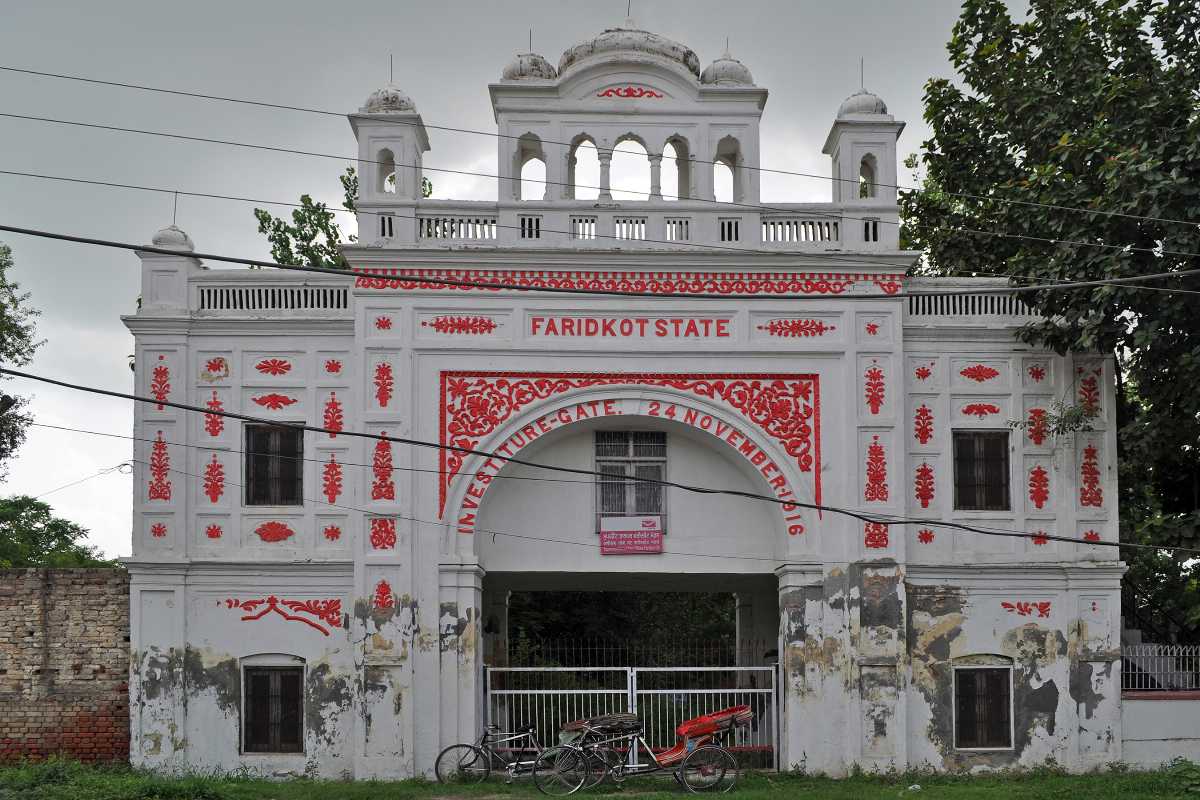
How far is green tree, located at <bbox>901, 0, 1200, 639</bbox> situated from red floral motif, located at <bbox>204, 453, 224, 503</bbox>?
35.1 feet

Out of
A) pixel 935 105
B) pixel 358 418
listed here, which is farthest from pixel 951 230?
pixel 358 418

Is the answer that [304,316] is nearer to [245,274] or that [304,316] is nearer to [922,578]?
[245,274]

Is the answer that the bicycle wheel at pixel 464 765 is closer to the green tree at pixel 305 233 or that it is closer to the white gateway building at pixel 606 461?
the white gateway building at pixel 606 461

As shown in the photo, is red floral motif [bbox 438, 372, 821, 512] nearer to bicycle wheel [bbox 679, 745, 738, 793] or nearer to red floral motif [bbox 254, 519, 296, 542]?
red floral motif [bbox 254, 519, 296, 542]

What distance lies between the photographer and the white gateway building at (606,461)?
1888 cm

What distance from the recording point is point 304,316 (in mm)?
19375

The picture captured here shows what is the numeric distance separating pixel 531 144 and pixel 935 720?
9395 millimetres

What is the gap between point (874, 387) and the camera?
19.3 metres

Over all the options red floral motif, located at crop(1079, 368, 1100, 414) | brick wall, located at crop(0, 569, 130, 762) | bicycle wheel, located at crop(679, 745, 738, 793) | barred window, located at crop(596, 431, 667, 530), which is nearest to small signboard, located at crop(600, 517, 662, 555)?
barred window, located at crop(596, 431, 667, 530)

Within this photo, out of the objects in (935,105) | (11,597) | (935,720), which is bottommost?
(935,720)

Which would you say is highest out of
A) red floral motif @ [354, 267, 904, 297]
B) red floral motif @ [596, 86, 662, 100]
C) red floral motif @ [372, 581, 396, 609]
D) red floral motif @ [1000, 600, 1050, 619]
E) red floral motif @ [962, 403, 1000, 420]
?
red floral motif @ [596, 86, 662, 100]

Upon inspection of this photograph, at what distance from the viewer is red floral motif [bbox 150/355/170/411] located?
63.0ft

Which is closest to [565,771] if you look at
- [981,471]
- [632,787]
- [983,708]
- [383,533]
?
[632,787]

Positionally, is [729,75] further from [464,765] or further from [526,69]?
[464,765]
